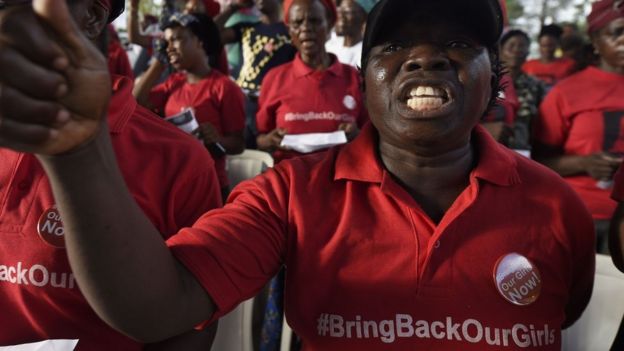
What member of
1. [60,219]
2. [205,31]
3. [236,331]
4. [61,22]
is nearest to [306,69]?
[205,31]

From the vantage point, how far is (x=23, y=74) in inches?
29.4

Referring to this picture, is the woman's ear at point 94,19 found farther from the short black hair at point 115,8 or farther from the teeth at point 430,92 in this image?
the teeth at point 430,92

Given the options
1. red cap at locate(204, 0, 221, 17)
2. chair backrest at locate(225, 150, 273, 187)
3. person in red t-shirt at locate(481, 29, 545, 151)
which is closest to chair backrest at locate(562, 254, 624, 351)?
person in red t-shirt at locate(481, 29, 545, 151)

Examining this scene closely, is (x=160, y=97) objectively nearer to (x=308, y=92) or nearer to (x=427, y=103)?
(x=308, y=92)

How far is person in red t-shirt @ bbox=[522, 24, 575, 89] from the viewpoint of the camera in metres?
8.41

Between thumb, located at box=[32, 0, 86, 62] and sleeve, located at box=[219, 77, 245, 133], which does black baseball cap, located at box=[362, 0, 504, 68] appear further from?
sleeve, located at box=[219, 77, 245, 133]

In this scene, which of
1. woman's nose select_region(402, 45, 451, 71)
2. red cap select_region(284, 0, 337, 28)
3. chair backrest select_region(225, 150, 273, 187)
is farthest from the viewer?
red cap select_region(284, 0, 337, 28)

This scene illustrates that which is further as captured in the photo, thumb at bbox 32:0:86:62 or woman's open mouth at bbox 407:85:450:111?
woman's open mouth at bbox 407:85:450:111

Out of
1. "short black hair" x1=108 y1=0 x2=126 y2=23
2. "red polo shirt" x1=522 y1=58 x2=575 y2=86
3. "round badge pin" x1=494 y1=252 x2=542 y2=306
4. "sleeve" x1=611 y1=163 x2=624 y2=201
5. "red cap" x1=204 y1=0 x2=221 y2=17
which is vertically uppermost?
"short black hair" x1=108 y1=0 x2=126 y2=23

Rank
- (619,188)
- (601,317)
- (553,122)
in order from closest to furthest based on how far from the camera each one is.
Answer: (619,188) → (601,317) → (553,122)

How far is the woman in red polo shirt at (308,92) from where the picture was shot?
3.75m

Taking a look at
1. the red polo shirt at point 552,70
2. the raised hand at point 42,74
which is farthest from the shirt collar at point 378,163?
the red polo shirt at point 552,70

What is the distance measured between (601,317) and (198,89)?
109 inches

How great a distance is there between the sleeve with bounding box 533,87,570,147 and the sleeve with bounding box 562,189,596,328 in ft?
5.25
